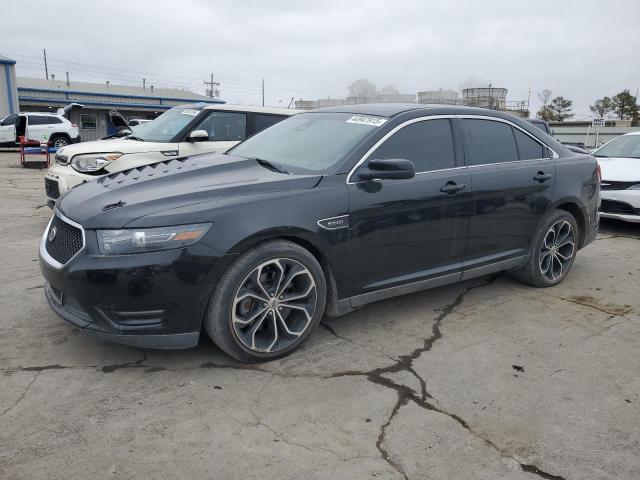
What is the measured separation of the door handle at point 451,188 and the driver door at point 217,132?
399cm

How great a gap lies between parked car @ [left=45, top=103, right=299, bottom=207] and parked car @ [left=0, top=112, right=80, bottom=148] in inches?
611

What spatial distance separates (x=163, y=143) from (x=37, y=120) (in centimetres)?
1748

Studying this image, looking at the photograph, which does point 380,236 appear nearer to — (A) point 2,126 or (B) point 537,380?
(B) point 537,380

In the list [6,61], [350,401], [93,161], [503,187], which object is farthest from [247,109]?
[6,61]

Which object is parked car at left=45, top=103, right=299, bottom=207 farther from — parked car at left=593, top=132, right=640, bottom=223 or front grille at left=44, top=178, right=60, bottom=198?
parked car at left=593, top=132, right=640, bottom=223

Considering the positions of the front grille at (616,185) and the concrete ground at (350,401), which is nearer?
the concrete ground at (350,401)

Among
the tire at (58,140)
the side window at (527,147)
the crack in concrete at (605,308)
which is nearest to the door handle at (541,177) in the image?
the side window at (527,147)

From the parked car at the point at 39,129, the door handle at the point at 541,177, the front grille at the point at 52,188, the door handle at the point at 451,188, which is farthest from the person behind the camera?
the parked car at the point at 39,129

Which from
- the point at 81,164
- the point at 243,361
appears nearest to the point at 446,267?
the point at 243,361

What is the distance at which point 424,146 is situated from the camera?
154 inches

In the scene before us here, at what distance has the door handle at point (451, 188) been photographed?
12.7 ft

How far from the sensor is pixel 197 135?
681cm

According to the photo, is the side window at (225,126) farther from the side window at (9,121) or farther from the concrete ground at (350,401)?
the side window at (9,121)

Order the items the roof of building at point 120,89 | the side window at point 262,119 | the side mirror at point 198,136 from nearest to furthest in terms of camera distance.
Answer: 1. the side mirror at point 198,136
2. the side window at point 262,119
3. the roof of building at point 120,89
